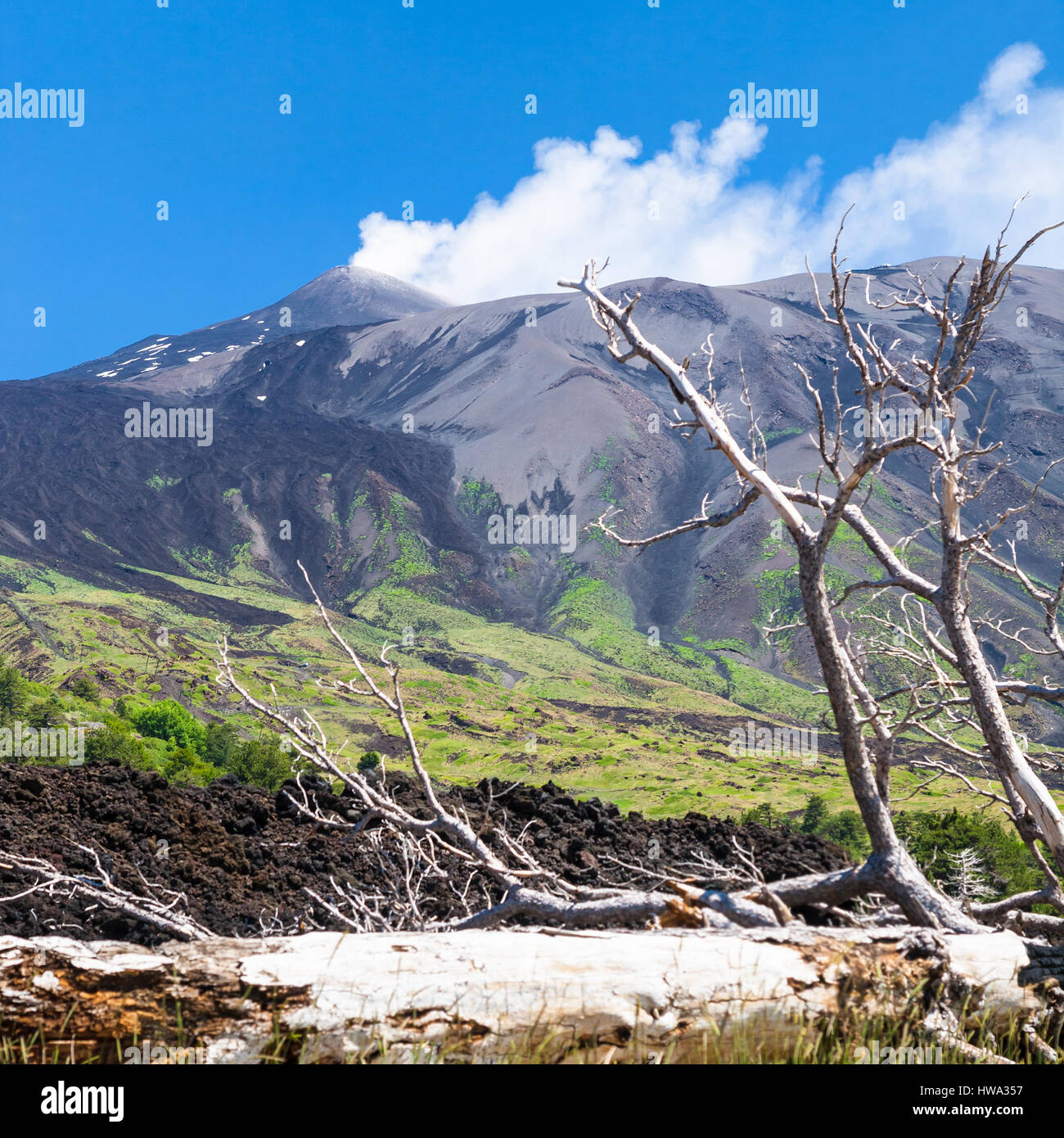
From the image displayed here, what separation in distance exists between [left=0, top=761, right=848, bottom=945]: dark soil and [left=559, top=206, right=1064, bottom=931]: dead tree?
3.08 meters

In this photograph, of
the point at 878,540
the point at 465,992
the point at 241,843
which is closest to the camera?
the point at 465,992

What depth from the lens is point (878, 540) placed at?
14.2ft

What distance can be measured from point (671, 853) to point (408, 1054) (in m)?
5.62

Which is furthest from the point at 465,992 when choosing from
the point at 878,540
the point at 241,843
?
the point at 241,843

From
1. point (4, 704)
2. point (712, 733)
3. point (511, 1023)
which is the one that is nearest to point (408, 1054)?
point (511, 1023)

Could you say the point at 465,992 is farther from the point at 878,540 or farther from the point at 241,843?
the point at 241,843

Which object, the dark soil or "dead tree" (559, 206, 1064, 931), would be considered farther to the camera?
the dark soil

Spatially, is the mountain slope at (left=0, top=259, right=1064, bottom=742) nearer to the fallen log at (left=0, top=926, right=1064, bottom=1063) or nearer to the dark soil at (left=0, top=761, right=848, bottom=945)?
the dark soil at (left=0, top=761, right=848, bottom=945)

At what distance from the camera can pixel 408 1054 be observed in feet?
7.98

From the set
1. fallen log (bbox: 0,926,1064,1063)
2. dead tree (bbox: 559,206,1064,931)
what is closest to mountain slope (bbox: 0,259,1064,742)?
dead tree (bbox: 559,206,1064,931)

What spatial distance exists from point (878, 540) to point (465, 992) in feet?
9.78

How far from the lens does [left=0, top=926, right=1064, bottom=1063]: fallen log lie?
246 centimetres

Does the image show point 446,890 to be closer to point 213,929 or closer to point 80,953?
point 213,929

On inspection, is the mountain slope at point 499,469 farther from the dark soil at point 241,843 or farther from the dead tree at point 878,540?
the dead tree at point 878,540
